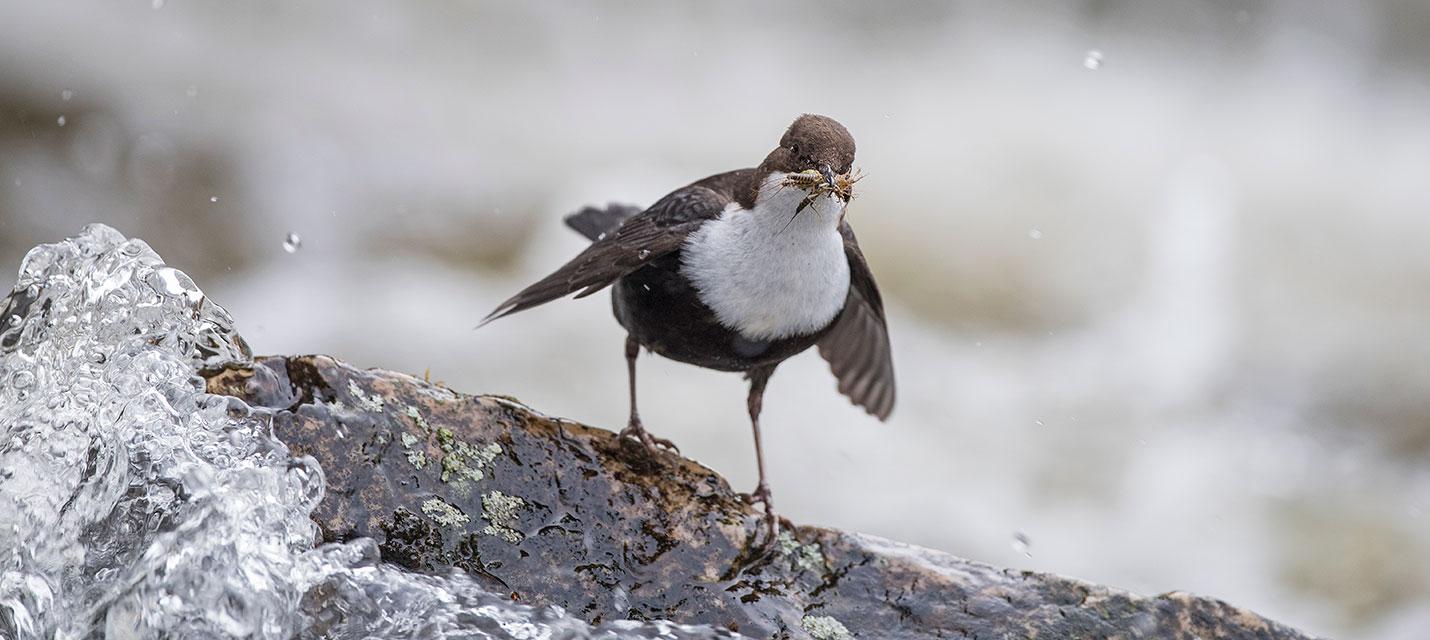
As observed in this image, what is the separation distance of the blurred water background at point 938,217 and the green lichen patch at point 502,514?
4685mm

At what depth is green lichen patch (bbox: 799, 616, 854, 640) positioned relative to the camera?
116 inches

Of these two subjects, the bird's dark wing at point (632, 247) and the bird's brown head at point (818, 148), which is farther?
the bird's dark wing at point (632, 247)

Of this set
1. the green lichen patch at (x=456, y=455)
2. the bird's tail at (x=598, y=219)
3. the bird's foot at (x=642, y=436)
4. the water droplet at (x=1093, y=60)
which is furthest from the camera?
the water droplet at (x=1093, y=60)

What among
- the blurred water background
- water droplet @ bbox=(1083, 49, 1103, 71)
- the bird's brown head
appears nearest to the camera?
the bird's brown head

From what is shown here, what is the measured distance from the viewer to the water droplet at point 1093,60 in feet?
33.7

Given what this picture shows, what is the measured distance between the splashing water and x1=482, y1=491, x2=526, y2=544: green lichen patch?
0.55ft

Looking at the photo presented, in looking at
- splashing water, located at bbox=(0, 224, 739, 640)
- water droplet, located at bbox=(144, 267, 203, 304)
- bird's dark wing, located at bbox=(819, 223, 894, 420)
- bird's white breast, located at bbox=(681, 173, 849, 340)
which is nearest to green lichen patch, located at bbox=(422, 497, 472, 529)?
splashing water, located at bbox=(0, 224, 739, 640)

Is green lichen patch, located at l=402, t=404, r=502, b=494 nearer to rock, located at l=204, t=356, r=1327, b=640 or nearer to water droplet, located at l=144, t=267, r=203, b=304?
rock, located at l=204, t=356, r=1327, b=640

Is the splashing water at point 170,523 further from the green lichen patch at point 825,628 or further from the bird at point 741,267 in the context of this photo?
the bird at point 741,267

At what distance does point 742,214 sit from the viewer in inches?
152

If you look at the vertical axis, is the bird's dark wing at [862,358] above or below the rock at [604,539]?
above

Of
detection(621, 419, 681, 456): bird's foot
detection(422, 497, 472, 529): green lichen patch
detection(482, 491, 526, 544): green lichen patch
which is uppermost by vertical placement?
detection(621, 419, 681, 456): bird's foot

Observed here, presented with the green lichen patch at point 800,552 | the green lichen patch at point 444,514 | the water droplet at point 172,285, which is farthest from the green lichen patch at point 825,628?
the water droplet at point 172,285

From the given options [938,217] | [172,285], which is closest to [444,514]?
[172,285]
